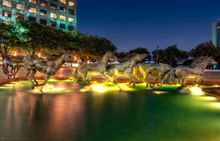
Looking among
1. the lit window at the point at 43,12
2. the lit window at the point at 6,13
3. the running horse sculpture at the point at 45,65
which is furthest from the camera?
the lit window at the point at 43,12

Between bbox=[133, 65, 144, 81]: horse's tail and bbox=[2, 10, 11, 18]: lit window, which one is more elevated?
bbox=[2, 10, 11, 18]: lit window

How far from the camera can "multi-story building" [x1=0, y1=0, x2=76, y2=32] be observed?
92062 mm

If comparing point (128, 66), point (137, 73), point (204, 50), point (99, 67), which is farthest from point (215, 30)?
point (99, 67)

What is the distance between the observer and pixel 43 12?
10644 cm

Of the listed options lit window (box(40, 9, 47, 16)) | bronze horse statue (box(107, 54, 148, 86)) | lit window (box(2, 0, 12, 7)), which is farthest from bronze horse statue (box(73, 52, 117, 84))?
lit window (box(40, 9, 47, 16))

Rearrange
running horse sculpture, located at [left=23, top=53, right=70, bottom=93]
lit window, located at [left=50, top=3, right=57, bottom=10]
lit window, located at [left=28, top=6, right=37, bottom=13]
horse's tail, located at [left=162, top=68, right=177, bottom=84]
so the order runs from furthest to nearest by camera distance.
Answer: lit window, located at [left=50, top=3, right=57, bottom=10], lit window, located at [left=28, top=6, right=37, bottom=13], horse's tail, located at [left=162, top=68, right=177, bottom=84], running horse sculpture, located at [left=23, top=53, right=70, bottom=93]

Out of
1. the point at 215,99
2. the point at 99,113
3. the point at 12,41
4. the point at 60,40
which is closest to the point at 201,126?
the point at 99,113

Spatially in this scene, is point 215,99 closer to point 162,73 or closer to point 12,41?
point 162,73

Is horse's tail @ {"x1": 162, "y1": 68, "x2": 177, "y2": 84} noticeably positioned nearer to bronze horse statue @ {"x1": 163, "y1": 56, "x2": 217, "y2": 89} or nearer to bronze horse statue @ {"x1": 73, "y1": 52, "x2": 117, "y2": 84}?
bronze horse statue @ {"x1": 163, "y1": 56, "x2": 217, "y2": 89}

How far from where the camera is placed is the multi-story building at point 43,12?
3625 inches

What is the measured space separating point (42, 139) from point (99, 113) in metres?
3.05

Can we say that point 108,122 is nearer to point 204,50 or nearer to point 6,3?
point 204,50

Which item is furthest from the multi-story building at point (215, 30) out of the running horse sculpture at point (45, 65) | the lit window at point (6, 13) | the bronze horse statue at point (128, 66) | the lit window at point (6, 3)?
the running horse sculpture at point (45, 65)

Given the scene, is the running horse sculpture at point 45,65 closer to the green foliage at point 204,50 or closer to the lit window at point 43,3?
the green foliage at point 204,50
